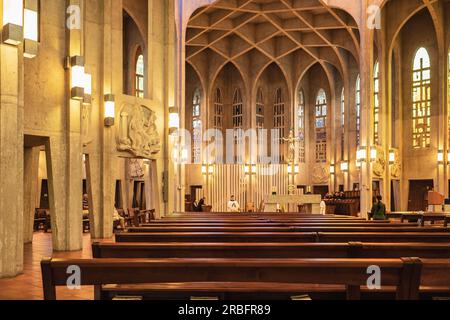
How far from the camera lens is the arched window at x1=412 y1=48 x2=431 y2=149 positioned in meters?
25.3

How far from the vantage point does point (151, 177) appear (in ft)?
52.7

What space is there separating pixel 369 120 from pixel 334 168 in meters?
7.81

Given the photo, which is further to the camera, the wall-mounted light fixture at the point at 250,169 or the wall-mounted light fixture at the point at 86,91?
the wall-mounted light fixture at the point at 250,169

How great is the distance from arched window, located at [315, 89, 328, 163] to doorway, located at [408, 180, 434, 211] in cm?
657

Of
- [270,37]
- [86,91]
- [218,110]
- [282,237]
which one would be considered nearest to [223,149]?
[218,110]

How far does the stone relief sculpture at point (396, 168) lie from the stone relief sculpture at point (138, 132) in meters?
14.6

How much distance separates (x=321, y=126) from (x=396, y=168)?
24.8 ft

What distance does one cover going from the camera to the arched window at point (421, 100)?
25.3m

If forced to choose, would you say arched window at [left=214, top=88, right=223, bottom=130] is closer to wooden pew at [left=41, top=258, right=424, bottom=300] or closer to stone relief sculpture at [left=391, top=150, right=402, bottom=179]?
stone relief sculpture at [left=391, top=150, right=402, bottom=179]

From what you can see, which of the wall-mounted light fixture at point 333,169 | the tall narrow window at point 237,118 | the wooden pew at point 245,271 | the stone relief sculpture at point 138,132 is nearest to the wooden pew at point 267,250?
the wooden pew at point 245,271

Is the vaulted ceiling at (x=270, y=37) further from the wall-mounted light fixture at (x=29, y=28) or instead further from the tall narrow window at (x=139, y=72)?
the wall-mounted light fixture at (x=29, y=28)

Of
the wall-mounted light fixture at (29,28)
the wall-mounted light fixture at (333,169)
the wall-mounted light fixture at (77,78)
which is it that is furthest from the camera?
the wall-mounted light fixture at (333,169)

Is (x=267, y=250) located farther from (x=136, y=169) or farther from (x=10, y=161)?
(x=136, y=169)

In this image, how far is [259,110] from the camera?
32594 millimetres
